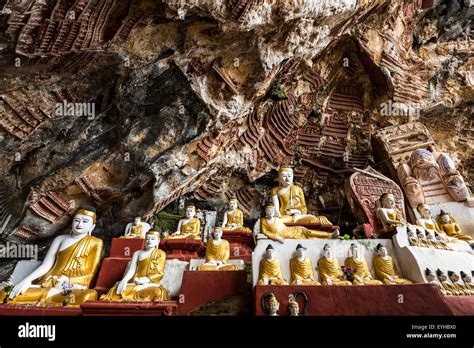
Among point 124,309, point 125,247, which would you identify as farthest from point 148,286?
point 125,247

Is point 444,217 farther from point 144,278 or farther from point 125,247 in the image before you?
point 125,247

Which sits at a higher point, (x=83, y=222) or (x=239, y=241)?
(x=83, y=222)

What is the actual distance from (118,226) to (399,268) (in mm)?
5717

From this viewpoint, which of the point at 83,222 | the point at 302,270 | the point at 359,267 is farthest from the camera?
the point at 83,222

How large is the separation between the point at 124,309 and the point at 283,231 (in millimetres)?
2856

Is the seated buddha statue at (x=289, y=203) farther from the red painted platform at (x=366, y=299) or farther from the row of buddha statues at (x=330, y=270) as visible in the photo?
the red painted platform at (x=366, y=299)

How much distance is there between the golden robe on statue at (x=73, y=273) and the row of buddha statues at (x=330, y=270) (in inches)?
101

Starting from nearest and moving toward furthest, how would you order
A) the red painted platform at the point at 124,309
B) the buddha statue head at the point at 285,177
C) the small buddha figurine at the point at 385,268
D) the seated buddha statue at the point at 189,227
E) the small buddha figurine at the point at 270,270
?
the red painted platform at the point at 124,309, the small buddha figurine at the point at 270,270, the small buddha figurine at the point at 385,268, the seated buddha statue at the point at 189,227, the buddha statue head at the point at 285,177

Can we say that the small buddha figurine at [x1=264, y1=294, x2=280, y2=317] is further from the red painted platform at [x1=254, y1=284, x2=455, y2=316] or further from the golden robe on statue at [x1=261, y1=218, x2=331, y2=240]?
the golden robe on statue at [x1=261, y1=218, x2=331, y2=240]

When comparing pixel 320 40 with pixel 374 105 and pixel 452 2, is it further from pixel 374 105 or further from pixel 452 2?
pixel 452 2

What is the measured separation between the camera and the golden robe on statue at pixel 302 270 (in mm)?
5223

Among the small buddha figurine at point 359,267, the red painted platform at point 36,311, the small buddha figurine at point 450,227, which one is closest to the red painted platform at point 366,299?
the small buddha figurine at point 359,267

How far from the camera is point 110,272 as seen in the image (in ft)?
19.5

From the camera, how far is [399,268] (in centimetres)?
571
